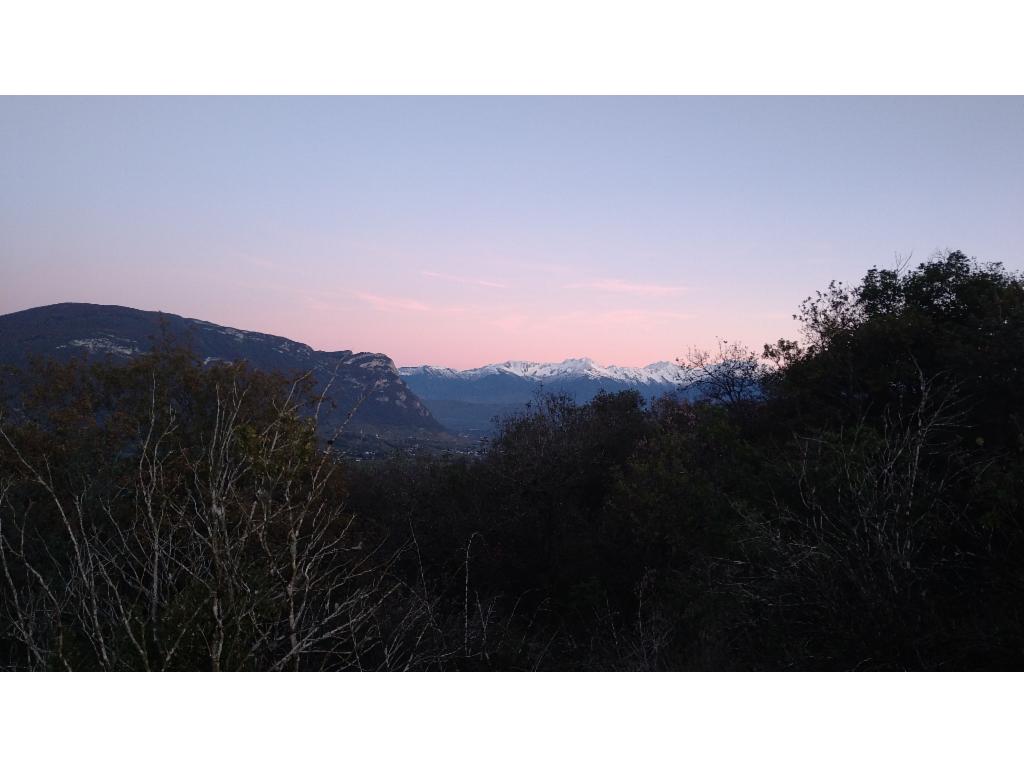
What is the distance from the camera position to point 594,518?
14.5 m

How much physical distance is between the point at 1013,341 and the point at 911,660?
804 cm

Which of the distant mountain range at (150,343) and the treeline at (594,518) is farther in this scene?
the distant mountain range at (150,343)

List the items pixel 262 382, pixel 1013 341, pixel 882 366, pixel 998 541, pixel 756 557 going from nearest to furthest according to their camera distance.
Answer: pixel 998 541
pixel 756 557
pixel 1013 341
pixel 882 366
pixel 262 382

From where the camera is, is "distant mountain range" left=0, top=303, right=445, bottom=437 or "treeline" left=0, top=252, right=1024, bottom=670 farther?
"distant mountain range" left=0, top=303, right=445, bottom=437

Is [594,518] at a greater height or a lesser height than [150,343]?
lesser

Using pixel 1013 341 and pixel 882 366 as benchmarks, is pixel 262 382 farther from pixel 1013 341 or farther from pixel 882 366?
pixel 1013 341

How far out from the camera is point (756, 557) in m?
7.98

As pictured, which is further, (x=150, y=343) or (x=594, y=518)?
(x=150, y=343)

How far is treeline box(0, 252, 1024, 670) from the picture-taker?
3.87m

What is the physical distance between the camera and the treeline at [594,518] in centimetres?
387
